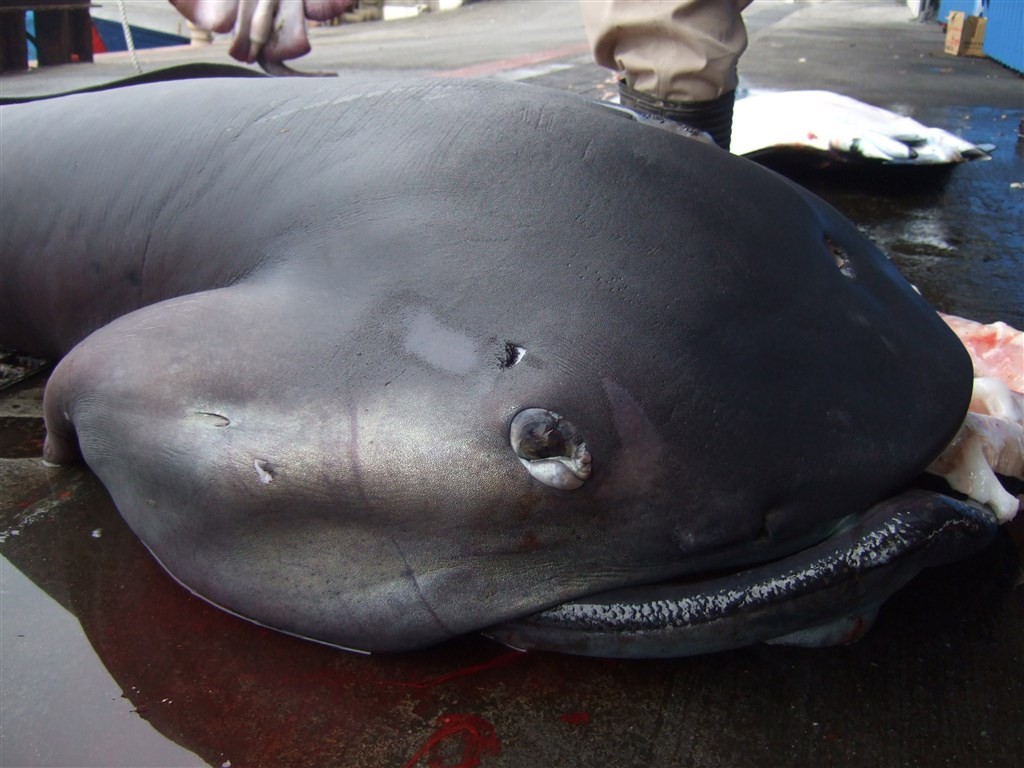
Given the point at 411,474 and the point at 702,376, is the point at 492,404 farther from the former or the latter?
the point at 702,376

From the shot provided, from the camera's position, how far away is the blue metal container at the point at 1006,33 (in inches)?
291

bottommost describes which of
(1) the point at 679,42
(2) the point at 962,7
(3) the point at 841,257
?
(2) the point at 962,7

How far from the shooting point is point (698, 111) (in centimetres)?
308

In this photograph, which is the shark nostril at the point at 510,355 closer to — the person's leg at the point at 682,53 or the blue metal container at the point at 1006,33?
the person's leg at the point at 682,53

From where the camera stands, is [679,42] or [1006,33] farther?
[1006,33]

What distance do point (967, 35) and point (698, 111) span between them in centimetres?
689

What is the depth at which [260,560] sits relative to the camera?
149 cm

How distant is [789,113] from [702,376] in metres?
3.22

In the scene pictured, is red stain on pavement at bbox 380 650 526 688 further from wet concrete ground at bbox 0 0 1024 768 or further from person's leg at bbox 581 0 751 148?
person's leg at bbox 581 0 751 148

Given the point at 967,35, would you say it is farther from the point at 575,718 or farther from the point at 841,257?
the point at 575,718

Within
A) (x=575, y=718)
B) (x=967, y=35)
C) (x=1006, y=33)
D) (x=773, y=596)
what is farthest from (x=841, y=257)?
(x=967, y=35)

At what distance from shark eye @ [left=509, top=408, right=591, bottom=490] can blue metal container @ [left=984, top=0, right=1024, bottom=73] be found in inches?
293

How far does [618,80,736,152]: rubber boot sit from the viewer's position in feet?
10.1

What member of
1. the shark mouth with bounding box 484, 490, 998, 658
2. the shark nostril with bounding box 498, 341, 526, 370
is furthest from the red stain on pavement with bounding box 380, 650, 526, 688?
the shark nostril with bounding box 498, 341, 526, 370
